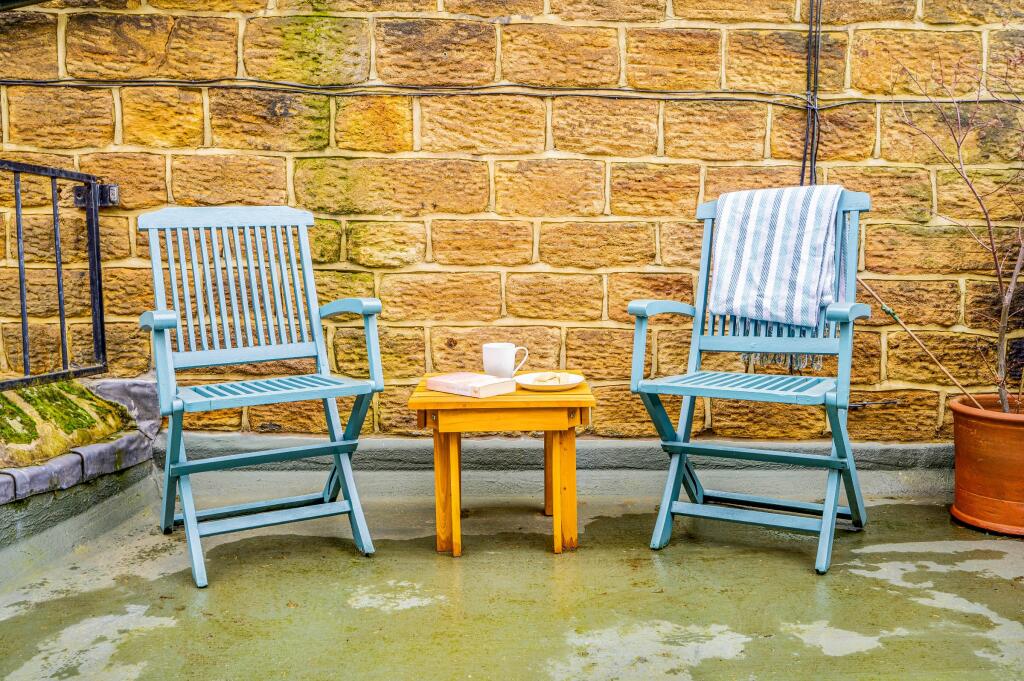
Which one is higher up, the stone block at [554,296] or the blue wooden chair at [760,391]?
the stone block at [554,296]

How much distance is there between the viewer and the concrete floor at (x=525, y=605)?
185cm

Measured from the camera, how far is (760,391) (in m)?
2.38

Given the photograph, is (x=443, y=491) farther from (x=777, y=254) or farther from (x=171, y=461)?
(x=777, y=254)

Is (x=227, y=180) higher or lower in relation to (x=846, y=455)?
higher

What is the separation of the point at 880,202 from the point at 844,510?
3.96ft

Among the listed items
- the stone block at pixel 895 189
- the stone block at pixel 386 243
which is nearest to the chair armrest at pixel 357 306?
the stone block at pixel 386 243

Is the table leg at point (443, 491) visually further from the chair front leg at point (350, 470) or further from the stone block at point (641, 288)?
the stone block at point (641, 288)

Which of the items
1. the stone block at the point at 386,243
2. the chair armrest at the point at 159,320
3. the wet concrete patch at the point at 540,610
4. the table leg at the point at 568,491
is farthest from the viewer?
the stone block at the point at 386,243

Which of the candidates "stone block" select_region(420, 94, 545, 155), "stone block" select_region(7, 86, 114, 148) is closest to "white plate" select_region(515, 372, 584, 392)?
"stone block" select_region(420, 94, 545, 155)

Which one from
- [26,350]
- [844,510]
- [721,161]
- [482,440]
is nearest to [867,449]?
[844,510]

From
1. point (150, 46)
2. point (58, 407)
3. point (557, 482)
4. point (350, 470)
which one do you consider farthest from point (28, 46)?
point (557, 482)

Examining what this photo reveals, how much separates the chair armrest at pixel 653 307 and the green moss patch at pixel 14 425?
198 cm

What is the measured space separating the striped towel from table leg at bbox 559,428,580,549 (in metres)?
0.76

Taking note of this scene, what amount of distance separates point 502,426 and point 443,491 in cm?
29
